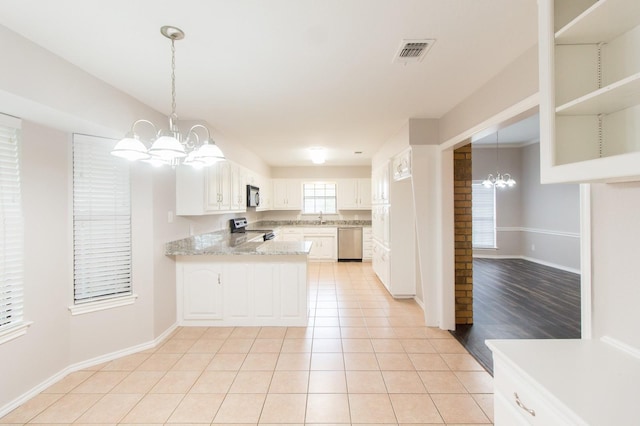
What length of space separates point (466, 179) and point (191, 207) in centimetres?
331

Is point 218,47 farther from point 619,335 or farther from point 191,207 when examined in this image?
point 619,335

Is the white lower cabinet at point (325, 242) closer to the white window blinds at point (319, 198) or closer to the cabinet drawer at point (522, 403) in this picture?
the white window blinds at point (319, 198)

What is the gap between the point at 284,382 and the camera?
7.72ft

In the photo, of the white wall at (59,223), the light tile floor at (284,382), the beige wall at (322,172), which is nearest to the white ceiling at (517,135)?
the beige wall at (322,172)

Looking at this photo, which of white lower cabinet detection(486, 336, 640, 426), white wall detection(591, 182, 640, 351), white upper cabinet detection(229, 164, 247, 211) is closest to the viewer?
white lower cabinet detection(486, 336, 640, 426)

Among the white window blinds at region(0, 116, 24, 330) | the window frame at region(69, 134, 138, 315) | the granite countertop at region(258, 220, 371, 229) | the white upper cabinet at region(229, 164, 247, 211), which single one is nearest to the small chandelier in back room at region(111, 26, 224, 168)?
the white window blinds at region(0, 116, 24, 330)

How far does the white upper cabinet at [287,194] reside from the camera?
Result: 763cm

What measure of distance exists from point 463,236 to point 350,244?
389 centimetres

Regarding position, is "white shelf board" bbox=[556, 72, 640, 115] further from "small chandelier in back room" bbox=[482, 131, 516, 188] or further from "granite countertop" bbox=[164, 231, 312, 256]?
"small chandelier in back room" bbox=[482, 131, 516, 188]

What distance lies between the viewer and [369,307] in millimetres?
4055

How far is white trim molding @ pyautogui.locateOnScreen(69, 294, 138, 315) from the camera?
101 inches

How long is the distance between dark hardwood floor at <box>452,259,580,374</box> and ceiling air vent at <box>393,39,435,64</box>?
263cm

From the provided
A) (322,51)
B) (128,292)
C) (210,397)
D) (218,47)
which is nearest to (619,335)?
(322,51)

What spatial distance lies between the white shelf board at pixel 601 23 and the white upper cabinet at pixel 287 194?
6.59 metres
